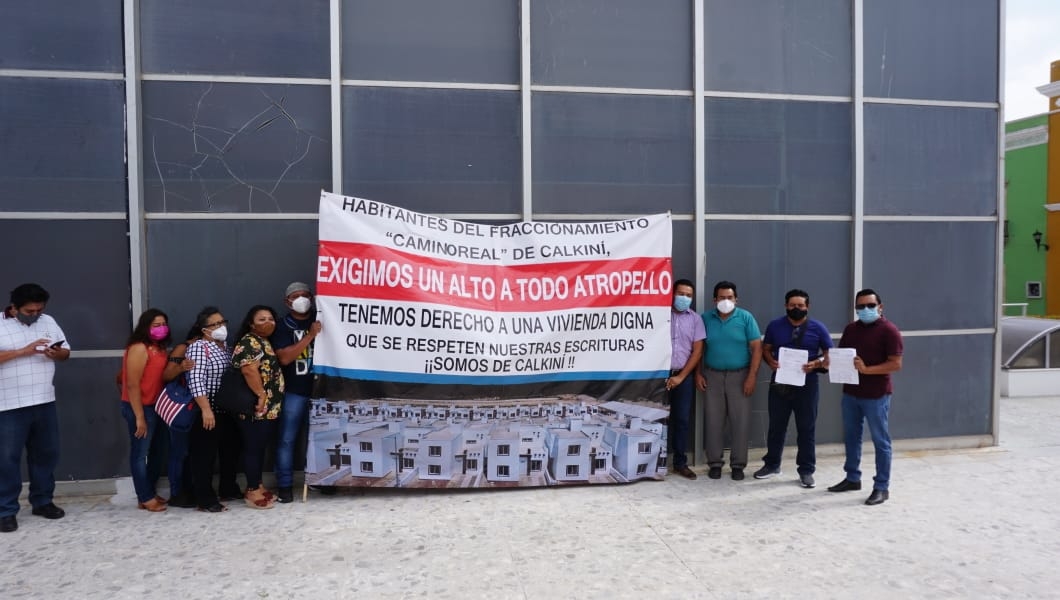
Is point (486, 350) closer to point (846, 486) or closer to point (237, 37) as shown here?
point (846, 486)

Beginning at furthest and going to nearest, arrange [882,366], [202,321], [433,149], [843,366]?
[433,149], [843,366], [882,366], [202,321]

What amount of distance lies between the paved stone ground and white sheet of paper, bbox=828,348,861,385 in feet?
3.37

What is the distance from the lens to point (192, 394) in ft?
16.5

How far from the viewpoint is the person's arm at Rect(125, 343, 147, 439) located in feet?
16.4

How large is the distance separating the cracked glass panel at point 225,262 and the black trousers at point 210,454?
37.6 inches

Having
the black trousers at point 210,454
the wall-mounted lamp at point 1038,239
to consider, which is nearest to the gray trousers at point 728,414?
the black trousers at point 210,454

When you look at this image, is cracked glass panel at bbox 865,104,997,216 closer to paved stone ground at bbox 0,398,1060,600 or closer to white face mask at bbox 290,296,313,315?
paved stone ground at bbox 0,398,1060,600

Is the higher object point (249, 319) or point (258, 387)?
point (249, 319)

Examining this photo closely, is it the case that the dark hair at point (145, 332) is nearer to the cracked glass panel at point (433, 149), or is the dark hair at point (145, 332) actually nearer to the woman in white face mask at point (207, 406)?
the woman in white face mask at point (207, 406)

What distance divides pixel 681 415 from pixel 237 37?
5.31m

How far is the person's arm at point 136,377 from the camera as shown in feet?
16.4

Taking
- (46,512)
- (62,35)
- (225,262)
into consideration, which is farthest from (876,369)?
(62,35)

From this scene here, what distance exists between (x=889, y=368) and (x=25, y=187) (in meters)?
7.42

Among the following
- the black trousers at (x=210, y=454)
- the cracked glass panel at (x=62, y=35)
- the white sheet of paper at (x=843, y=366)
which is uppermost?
the cracked glass panel at (x=62, y=35)
